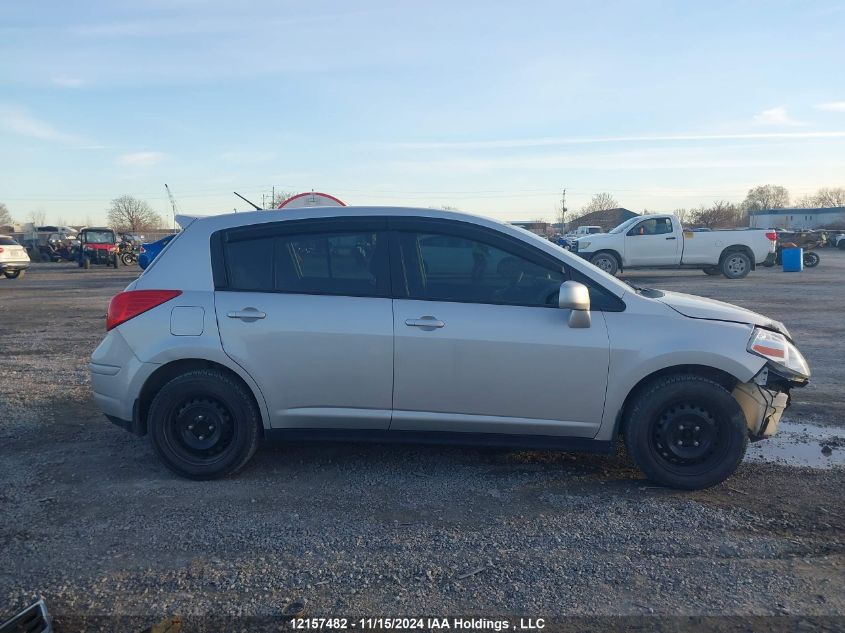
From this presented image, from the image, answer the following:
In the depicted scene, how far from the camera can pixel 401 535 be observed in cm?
378

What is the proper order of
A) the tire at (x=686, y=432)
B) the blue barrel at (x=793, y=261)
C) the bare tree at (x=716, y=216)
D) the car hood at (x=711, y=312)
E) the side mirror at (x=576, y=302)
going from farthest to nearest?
the bare tree at (x=716, y=216) → the blue barrel at (x=793, y=261) → the car hood at (x=711, y=312) → the tire at (x=686, y=432) → the side mirror at (x=576, y=302)

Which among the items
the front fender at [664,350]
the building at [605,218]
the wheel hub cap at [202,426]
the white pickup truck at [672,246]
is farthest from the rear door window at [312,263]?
the building at [605,218]

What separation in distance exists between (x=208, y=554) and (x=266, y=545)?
0.99 ft

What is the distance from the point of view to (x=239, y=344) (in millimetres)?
4441

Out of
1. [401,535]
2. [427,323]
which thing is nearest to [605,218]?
[427,323]

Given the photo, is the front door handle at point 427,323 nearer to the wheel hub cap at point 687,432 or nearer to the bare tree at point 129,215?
the wheel hub cap at point 687,432

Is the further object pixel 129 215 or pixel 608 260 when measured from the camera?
pixel 129 215

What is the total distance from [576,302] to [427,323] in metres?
0.95

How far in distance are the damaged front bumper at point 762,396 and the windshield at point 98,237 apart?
111 ft

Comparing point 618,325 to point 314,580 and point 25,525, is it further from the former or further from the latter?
point 25,525

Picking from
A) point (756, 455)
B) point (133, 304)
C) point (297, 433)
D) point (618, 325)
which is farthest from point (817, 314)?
point (133, 304)

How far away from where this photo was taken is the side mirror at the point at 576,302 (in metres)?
4.14

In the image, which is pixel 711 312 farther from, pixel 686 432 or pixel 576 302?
pixel 576 302

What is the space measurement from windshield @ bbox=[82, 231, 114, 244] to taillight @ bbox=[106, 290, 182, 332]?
31637 mm
